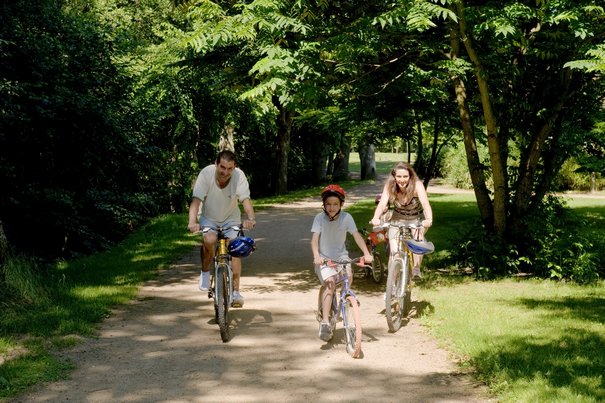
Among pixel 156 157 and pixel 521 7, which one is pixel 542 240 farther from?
pixel 156 157

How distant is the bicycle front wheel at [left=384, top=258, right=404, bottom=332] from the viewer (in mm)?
7098

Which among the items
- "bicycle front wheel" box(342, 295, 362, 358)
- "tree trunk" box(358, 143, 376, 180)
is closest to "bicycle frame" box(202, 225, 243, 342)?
"bicycle front wheel" box(342, 295, 362, 358)

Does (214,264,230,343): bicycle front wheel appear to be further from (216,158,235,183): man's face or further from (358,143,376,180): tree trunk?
(358,143,376,180): tree trunk

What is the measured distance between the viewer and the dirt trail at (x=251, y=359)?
5.22 metres

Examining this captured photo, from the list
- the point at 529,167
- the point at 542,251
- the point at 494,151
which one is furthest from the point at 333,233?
the point at 529,167

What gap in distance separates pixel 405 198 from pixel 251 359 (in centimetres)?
290

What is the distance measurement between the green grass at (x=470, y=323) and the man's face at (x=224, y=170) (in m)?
2.26

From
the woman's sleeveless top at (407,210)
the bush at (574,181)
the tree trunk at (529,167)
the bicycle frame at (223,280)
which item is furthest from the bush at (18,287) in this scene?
the bush at (574,181)

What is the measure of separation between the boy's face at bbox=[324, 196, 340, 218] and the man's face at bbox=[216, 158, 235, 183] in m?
1.27

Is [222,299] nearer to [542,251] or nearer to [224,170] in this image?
[224,170]

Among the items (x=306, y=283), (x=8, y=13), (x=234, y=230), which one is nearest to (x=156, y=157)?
(x=8, y=13)

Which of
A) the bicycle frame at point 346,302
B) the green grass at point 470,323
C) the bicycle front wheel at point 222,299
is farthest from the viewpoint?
the bicycle front wheel at point 222,299

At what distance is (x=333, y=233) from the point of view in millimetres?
6574

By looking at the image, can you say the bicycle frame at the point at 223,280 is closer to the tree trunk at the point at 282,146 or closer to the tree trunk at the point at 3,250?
the tree trunk at the point at 3,250
